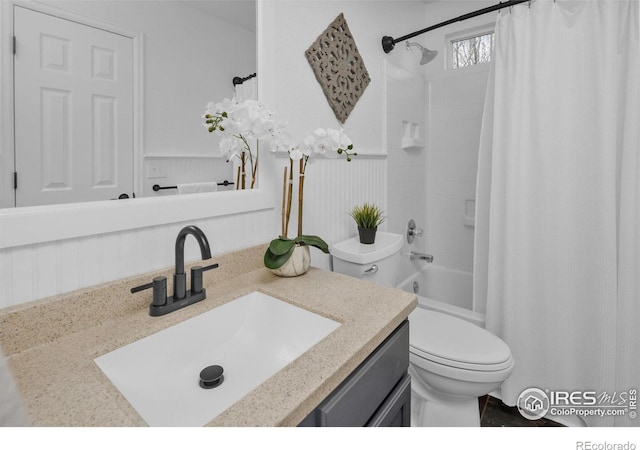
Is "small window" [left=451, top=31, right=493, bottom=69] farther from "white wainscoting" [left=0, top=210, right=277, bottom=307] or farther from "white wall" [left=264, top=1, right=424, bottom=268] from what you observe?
"white wainscoting" [left=0, top=210, right=277, bottom=307]

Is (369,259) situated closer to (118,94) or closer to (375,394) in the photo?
(375,394)

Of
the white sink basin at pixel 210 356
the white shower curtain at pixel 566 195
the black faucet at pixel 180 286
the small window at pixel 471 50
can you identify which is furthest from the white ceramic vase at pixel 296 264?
the small window at pixel 471 50

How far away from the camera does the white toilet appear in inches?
47.9

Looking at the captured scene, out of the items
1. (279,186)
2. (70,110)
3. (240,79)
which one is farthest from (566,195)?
(70,110)

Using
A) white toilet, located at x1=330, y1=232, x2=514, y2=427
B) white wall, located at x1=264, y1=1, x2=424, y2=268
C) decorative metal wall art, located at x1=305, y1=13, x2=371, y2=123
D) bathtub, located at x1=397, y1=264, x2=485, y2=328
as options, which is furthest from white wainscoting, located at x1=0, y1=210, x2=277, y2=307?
bathtub, located at x1=397, y1=264, x2=485, y2=328

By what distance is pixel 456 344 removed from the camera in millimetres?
1314

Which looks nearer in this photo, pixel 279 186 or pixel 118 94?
pixel 118 94

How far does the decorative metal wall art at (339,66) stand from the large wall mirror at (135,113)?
13.9 inches

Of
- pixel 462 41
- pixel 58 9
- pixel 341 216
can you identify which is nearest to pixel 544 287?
pixel 341 216

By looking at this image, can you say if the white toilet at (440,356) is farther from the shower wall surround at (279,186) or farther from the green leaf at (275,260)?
the green leaf at (275,260)

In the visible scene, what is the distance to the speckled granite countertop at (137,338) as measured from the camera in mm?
489

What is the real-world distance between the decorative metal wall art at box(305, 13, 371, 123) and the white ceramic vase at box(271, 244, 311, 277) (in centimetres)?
76

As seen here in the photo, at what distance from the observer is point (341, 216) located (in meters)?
1.59

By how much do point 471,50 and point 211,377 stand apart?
263cm
